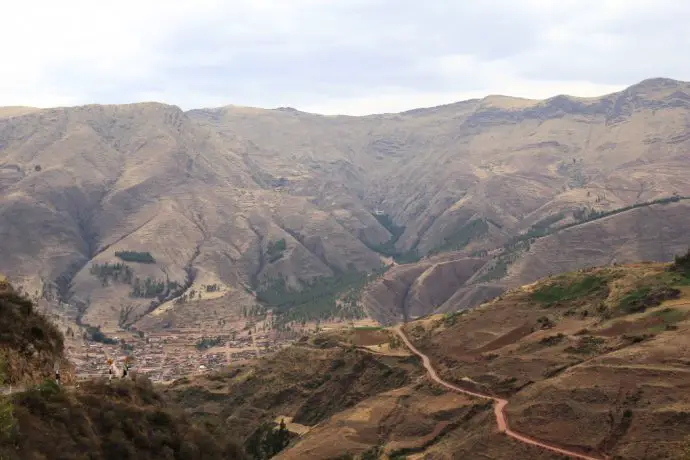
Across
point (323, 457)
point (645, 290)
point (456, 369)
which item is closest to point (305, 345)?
point (456, 369)

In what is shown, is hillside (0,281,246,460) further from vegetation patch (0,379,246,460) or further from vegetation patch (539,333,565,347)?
vegetation patch (539,333,565,347)

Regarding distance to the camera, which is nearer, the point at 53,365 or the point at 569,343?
the point at 53,365

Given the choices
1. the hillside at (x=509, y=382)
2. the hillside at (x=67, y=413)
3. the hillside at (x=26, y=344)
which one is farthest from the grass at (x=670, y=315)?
the hillside at (x=26, y=344)

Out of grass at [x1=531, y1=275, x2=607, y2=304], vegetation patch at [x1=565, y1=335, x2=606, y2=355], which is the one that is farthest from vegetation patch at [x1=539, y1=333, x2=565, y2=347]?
grass at [x1=531, y1=275, x2=607, y2=304]

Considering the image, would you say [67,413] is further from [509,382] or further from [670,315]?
[670,315]

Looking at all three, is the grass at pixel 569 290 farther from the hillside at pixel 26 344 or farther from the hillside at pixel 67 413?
the hillside at pixel 26 344

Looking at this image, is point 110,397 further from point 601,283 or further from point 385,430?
point 601,283
